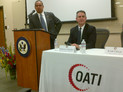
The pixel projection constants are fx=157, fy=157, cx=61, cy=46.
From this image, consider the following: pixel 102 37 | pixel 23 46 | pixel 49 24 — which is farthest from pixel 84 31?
pixel 23 46

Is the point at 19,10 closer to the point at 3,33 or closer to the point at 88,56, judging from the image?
the point at 3,33

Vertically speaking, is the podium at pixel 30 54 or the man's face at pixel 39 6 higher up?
the man's face at pixel 39 6

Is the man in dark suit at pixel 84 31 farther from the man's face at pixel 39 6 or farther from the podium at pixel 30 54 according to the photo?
the man's face at pixel 39 6

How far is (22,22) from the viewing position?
550 cm

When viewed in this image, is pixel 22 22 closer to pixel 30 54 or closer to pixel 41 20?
pixel 41 20

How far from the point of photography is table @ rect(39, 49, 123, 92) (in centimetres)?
151

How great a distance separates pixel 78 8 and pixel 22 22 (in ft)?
7.34

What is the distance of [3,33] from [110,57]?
18.7ft

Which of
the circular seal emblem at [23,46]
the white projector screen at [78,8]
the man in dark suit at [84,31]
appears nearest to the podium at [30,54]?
the circular seal emblem at [23,46]

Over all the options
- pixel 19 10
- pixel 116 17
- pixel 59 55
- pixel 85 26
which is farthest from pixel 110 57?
pixel 19 10

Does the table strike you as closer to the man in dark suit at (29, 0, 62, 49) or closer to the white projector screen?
the man in dark suit at (29, 0, 62, 49)

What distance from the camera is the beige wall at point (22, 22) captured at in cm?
376

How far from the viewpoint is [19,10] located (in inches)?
217

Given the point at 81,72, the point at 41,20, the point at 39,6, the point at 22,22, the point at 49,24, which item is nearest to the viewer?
the point at 81,72
